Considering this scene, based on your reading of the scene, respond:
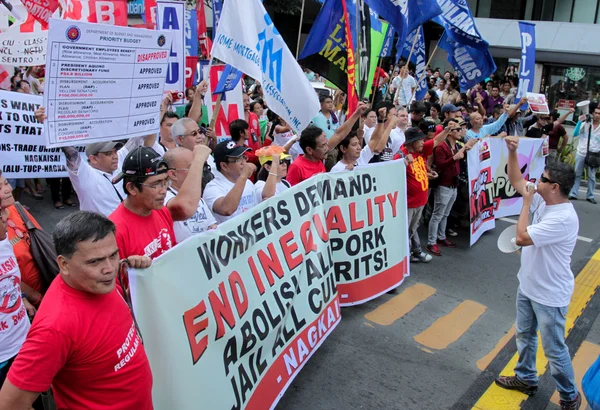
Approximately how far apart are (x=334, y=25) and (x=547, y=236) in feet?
11.0

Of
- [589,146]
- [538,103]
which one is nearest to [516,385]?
[538,103]

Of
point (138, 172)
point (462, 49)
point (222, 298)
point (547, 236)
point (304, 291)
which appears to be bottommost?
point (304, 291)

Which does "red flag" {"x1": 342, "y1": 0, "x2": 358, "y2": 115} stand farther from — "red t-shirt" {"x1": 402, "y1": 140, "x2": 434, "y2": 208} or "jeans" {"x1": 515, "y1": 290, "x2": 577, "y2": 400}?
"jeans" {"x1": 515, "y1": 290, "x2": 577, "y2": 400}

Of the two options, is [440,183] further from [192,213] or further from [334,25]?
[192,213]

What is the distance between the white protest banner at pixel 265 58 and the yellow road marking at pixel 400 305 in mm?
2119

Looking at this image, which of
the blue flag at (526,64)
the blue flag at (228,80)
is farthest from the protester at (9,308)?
the blue flag at (526,64)

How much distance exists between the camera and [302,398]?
3.98 meters

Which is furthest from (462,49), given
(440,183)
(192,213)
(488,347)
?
(192,213)

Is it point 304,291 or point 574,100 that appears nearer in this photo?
point 304,291

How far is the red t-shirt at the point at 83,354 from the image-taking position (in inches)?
78.3

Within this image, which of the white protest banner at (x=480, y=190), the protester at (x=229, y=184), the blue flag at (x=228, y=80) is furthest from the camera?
the white protest banner at (x=480, y=190)

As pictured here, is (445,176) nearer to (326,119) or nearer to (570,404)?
(326,119)

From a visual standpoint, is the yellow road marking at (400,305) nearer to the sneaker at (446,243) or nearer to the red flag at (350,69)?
the sneaker at (446,243)

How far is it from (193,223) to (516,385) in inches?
114
